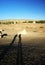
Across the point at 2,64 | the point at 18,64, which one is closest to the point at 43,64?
the point at 18,64

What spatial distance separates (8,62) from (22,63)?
2.35ft

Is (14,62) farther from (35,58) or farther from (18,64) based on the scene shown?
(35,58)

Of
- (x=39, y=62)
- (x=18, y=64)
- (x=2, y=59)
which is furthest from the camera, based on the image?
A: (x=2, y=59)

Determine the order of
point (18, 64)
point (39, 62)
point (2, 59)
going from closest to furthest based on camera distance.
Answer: point (18, 64) → point (39, 62) → point (2, 59)

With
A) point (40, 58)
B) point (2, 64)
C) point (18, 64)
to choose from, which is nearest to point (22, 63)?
point (18, 64)

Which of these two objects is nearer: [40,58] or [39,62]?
[39,62]

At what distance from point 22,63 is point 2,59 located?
1.45 metres

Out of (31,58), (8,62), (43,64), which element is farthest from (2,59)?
(43,64)

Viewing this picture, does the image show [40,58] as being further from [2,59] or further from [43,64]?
[2,59]

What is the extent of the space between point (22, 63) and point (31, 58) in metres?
1.38

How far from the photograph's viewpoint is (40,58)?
1066 centimetres

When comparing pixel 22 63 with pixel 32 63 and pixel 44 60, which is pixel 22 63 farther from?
pixel 44 60

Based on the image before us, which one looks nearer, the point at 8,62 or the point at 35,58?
the point at 8,62

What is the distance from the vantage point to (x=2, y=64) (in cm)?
928
